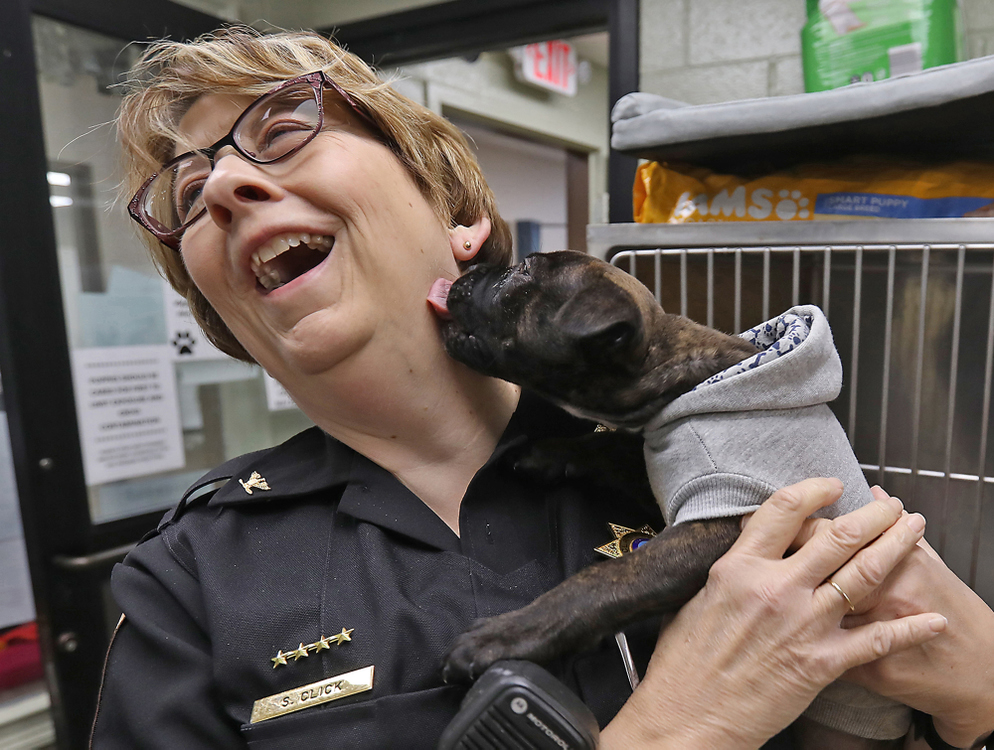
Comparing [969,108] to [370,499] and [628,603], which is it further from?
[370,499]

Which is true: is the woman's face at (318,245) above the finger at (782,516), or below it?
above

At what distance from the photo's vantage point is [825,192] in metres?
1.16

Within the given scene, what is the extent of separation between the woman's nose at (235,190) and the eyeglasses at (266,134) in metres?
0.03

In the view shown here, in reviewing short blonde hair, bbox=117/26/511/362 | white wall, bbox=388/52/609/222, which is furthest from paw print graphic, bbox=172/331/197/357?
white wall, bbox=388/52/609/222

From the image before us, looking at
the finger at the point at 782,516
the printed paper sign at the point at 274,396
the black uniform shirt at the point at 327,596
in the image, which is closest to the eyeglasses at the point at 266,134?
the black uniform shirt at the point at 327,596

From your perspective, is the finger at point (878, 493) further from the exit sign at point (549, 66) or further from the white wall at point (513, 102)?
the exit sign at point (549, 66)

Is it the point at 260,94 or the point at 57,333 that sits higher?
the point at 260,94

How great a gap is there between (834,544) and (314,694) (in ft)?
A: 2.26

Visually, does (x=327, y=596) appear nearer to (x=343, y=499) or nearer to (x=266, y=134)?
(x=343, y=499)

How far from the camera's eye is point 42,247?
6.09 ft

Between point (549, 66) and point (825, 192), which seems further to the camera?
point (549, 66)

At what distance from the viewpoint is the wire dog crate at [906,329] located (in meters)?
1.05

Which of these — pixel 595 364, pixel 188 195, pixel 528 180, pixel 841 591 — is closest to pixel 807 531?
pixel 841 591

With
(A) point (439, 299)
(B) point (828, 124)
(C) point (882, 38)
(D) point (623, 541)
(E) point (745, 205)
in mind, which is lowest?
(D) point (623, 541)
